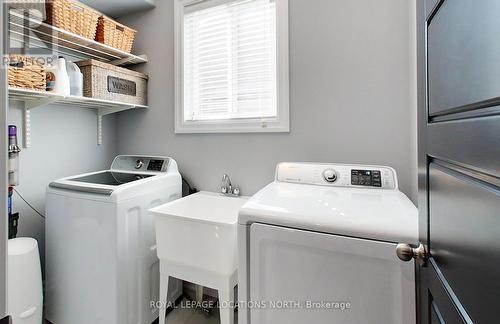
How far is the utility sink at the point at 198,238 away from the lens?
134cm

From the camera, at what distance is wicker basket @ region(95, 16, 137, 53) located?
6.24 ft

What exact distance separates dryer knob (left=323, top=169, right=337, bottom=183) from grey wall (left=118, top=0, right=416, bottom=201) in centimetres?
21

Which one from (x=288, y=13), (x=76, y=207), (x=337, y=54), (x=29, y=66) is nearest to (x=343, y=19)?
(x=337, y=54)

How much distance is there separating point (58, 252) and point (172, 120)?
1.25 meters

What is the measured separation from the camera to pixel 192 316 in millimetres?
1852

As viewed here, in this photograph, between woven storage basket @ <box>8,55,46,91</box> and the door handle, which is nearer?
the door handle

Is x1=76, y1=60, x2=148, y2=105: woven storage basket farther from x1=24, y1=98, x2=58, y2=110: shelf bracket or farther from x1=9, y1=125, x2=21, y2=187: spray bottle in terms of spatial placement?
x1=9, y1=125, x2=21, y2=187: spray bottle

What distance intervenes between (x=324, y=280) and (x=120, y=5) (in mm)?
2612

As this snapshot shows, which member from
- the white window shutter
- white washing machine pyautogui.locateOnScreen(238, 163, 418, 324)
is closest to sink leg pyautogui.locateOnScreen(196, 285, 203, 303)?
white washing machine pyautogui.locateOnScreen(238, 163, 418, 324)

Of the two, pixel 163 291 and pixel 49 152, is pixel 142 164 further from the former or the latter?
pixel 163 291

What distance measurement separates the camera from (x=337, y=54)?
1.66 meters

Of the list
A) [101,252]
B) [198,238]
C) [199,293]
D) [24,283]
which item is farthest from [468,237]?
[24,283]

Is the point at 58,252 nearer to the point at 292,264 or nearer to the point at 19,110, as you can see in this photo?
the point at 19,110

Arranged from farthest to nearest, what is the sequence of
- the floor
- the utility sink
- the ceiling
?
the ceiling
the floor
the utility sink
